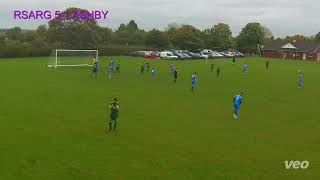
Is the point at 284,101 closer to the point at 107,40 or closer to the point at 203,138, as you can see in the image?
the point at 203,138

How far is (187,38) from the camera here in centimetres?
11238

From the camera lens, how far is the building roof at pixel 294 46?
350 feet

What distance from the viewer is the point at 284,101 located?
31.2 m

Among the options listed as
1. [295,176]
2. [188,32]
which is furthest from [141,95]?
[188,32]

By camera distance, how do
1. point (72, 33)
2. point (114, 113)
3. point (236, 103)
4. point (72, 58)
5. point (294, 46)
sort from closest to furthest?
point (114, 113), point (236, 103), point (72, 58), point (72, 33), point (294, 46)

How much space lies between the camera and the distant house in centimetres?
10551

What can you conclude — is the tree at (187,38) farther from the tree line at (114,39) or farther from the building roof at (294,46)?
the building roof at (294,46)

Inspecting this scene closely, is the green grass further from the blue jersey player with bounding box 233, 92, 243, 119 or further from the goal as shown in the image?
the goal

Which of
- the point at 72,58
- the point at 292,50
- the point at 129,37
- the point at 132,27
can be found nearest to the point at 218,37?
the point at 292,50

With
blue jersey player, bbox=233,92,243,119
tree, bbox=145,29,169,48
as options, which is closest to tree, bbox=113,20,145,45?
tree, bbox=145,29,169,48

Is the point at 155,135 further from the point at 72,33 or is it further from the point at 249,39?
the point at 249,39

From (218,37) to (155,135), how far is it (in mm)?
106346

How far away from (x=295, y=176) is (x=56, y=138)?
8.98 metres

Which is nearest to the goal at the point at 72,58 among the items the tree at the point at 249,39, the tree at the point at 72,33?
the tree at the point at 72,33
